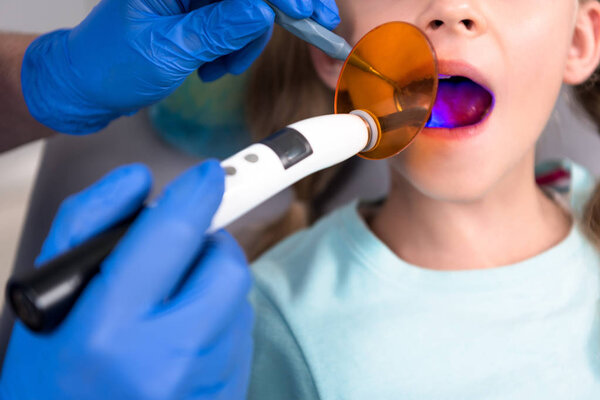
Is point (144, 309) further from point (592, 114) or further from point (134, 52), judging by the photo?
point (592, 114)

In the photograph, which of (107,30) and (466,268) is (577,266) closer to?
(466,268)

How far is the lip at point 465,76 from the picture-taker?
812 millimetres

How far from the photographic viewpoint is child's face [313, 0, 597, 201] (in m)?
0.81

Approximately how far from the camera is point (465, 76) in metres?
0.83

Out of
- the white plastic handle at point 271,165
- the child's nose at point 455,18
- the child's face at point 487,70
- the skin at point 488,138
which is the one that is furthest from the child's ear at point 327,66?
the white plastic handle at point 271,165

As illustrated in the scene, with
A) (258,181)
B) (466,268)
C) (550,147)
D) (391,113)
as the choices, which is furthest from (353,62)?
(550,147)

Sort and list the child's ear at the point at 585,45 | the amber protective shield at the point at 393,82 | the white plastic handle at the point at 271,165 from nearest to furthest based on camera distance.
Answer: the white plastic handle at the point at 271,165
the amber protective shield at the point at 393,82
the child's ear at the point at 585,45

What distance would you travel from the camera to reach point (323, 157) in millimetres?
664

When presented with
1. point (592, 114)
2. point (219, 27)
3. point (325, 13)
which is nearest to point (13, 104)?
point (219, 27)

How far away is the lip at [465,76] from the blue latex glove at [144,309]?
41 centimetres

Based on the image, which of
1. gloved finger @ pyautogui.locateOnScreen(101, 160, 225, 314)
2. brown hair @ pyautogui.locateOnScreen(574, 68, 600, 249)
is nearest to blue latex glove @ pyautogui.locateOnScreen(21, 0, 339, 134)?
gloved finger @ pyautogui.locateOnScreen(101, 160, 225, 314)

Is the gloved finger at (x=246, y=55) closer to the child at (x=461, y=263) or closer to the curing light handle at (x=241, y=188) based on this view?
the child at (x=461, y=263)

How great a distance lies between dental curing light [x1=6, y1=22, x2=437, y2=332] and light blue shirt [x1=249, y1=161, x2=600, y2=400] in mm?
324

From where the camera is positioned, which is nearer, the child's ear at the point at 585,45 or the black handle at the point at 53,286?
the black handle at the point at 53,286
